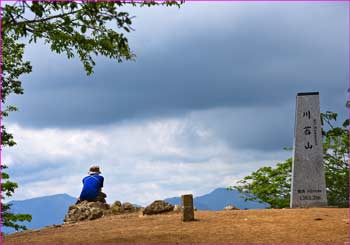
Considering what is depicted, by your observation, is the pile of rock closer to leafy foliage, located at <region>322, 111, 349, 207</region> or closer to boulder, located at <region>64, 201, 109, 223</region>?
boulder, located at <region>64, 201, 109, 223</region>

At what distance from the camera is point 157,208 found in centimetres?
1653

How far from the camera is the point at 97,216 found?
1738 centimetres

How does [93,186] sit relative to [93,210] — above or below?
above

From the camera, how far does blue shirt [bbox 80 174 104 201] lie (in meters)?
18.6

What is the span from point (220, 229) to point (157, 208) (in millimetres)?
4351

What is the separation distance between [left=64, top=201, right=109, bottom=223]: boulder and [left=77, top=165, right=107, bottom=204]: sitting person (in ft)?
2.02

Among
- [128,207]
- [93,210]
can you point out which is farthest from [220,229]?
[128,207]

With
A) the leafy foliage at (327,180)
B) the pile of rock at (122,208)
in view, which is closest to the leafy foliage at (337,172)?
the leafy foliage at (327,180)

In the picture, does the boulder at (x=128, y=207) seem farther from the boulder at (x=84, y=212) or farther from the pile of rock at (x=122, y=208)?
the boulder at (x=84, y=212)

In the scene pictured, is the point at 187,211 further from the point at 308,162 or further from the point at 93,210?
the point at 308,162

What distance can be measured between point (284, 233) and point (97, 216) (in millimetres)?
7589

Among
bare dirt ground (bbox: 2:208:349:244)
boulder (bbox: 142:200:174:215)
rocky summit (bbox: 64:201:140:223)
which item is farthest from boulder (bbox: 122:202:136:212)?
bare dirt ground (bbox: 2:208:349:244)

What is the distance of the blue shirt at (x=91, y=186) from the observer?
18625 millimetres

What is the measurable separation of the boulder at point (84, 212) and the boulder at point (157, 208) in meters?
1.94
